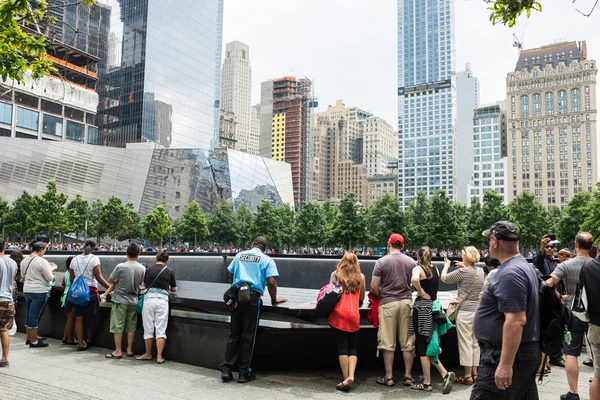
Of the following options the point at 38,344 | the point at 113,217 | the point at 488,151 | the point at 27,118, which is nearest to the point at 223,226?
the point at 113,217

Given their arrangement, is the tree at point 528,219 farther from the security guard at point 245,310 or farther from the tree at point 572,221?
the security guard at point 245,310

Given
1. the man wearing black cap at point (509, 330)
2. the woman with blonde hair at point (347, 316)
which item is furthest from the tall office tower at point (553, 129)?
the man wearing black cap at point (509, 330)

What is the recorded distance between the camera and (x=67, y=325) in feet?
30.7

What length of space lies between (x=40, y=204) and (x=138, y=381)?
55.6m

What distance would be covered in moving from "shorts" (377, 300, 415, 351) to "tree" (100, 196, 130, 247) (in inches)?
2368

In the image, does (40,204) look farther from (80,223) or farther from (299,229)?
(299,229)

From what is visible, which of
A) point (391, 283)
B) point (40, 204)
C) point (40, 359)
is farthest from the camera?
point (40, 204)

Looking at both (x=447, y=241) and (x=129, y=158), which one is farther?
(x=129, y=158)

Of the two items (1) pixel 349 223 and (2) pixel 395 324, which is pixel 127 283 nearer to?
(2) pixel 395 324

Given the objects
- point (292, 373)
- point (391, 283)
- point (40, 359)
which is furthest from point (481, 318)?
point (40, 359)

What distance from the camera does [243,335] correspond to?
6836 millimetres

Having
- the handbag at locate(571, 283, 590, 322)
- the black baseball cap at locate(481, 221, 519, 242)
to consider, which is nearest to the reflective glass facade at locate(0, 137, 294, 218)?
the handbag at locate(571, 283, 590, 322)

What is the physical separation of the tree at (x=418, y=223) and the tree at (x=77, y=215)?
41.6 metres

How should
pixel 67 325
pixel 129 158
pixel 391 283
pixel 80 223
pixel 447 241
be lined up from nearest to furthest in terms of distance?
pixel 391 283, pixel 67 325, pixel 447 241, pixel 80 223, pixel 129 158
